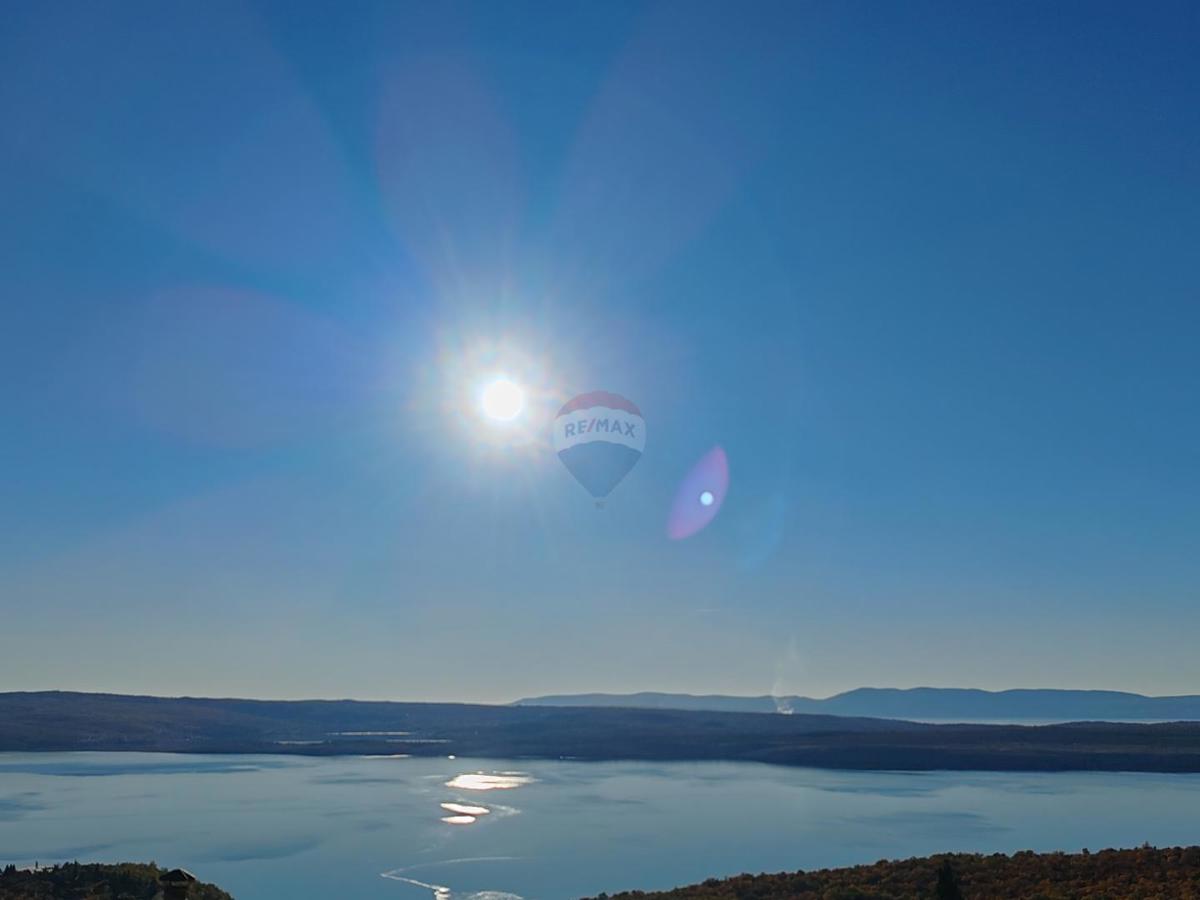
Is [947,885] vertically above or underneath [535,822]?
underneath

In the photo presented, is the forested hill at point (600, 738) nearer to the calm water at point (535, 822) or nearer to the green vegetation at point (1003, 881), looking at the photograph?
the calm water at point (535, 822)

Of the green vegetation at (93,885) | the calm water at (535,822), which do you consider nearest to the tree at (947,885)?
the green vegetation at (93,885)

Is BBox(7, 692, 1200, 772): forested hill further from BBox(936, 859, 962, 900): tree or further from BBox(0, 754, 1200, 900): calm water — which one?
BBox(936, 859, 962, 900): tree

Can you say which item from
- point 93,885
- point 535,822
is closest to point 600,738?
point 535,822

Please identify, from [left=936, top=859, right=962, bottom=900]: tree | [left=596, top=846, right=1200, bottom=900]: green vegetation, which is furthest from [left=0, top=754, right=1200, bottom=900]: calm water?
[left=936, top=859, right=962, bottom=900]: tree

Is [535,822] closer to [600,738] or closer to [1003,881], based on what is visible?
[1003,881]

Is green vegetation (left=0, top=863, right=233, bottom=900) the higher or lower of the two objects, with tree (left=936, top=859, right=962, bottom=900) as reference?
lower

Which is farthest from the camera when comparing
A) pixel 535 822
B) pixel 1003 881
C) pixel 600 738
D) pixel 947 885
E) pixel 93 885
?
pixel 600 738

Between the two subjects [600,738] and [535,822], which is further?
[600,738]
